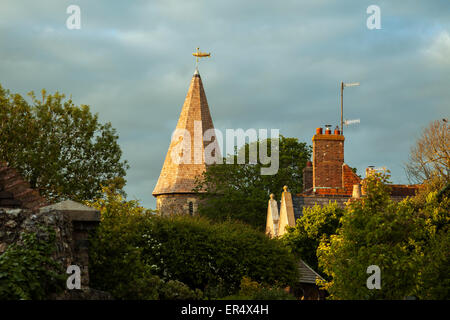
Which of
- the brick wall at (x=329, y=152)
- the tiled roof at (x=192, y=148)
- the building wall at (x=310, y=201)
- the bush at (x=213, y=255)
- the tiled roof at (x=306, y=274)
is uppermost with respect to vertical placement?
the tiled roof at (x=192, y=148)

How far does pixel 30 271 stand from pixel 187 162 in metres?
61.8

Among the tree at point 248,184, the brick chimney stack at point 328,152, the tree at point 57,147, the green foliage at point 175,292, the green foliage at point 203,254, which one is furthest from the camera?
the tree at point 248,184

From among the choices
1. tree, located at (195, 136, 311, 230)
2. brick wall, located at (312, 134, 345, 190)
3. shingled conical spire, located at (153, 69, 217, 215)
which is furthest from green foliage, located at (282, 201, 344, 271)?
shingled conical spire, located at (153, 69, 217, 215)

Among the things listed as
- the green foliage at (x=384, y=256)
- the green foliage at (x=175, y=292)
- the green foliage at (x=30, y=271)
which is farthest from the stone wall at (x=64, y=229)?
the green foliage at (x=384, y=256)

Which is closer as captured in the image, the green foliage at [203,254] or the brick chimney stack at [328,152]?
the green foliage at [203,254]

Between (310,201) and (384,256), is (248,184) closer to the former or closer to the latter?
(310,201)

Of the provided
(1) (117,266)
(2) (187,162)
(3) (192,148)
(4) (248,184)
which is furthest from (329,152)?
(3) (192,148)

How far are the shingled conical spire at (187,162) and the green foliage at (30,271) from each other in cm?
5727

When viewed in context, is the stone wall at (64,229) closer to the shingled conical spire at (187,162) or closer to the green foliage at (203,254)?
the green foliage at (203,254)

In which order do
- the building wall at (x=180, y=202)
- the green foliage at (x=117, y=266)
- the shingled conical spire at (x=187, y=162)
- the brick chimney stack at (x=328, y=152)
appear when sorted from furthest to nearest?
the shingled conical spire at (x=187, y=162), the building wall at (x=180, y=202), the brick chimney stack at (x=328, y=152), the green foliage at (x=117, y=266)

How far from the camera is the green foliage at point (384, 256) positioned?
1509cm

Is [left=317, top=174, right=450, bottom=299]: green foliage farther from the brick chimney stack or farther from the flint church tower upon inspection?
the flint church tower

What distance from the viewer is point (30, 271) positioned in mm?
10430
